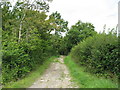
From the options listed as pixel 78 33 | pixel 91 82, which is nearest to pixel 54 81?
pixel 91 82

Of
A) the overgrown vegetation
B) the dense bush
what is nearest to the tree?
the overgrown vegetation

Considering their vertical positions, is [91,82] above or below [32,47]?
below

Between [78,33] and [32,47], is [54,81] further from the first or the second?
[78,33]

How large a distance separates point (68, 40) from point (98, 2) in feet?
71.9

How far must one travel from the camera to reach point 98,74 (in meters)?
7.10

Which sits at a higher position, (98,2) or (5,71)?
(98,2)

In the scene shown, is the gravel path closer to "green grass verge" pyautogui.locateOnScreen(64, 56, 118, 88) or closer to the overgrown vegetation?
"green grass verge" pyautogui.locateOnScreen(64, 56, 118, 88)

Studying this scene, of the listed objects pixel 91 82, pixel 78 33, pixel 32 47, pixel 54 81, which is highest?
pixel 78 33

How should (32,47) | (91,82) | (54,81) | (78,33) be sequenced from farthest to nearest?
(78,33) < (32,47) < (54,81) < (91,82)

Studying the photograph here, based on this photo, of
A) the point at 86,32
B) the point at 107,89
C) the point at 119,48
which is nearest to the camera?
the point at 107,89

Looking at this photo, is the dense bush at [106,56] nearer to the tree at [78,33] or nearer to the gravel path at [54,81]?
the gravel path at [54,81]

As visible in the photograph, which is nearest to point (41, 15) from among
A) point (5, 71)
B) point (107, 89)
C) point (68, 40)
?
point (5, 71)

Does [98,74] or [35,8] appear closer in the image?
[98,74]

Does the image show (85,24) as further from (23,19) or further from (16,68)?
(16,68)
